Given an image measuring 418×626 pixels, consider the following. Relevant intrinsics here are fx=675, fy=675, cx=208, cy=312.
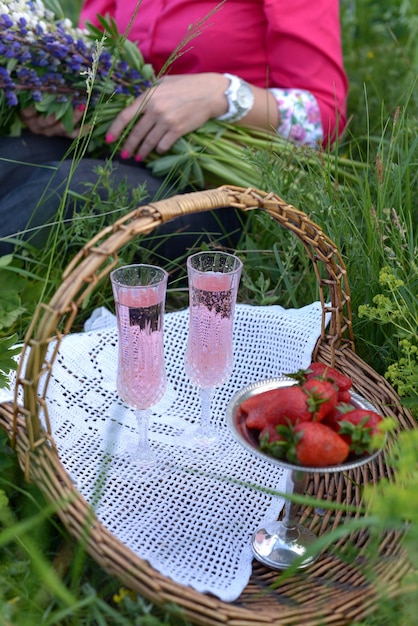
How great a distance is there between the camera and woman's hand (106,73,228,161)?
2002 millimetres

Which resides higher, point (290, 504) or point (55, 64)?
point (55, 64)

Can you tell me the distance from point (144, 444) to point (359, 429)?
1.67 ft

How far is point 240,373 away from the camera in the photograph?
5.20 ft

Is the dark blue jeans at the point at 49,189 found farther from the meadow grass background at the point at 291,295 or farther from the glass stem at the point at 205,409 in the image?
the glass stem at the point at 205,409

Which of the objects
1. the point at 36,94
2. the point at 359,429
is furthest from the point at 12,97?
the point at 359,429

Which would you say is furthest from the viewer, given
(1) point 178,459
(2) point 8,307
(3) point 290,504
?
(2) point 8,307

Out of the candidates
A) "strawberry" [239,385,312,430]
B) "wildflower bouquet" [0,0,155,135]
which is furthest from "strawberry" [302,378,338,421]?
"wildflower bouquet" [0,0,155,135]

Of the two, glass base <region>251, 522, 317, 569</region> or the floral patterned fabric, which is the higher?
the floral patterned fabric

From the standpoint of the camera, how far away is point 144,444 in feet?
4.50

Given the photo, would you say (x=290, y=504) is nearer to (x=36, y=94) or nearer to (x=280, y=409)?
(x=280, y=409)

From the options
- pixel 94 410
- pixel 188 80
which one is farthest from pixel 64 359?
pixel 188 80

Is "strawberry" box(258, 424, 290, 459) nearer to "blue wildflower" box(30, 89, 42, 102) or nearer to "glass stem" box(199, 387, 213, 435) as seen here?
"glass stem" box(199, 387, 213, 435)

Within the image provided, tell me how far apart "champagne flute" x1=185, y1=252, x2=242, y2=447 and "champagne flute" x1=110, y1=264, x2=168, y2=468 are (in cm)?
8

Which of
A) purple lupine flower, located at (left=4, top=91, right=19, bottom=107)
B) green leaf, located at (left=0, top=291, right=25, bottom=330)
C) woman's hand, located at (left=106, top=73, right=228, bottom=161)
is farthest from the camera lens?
woman's hand, located at (left=106, top=73, right=228, bottom=161)
